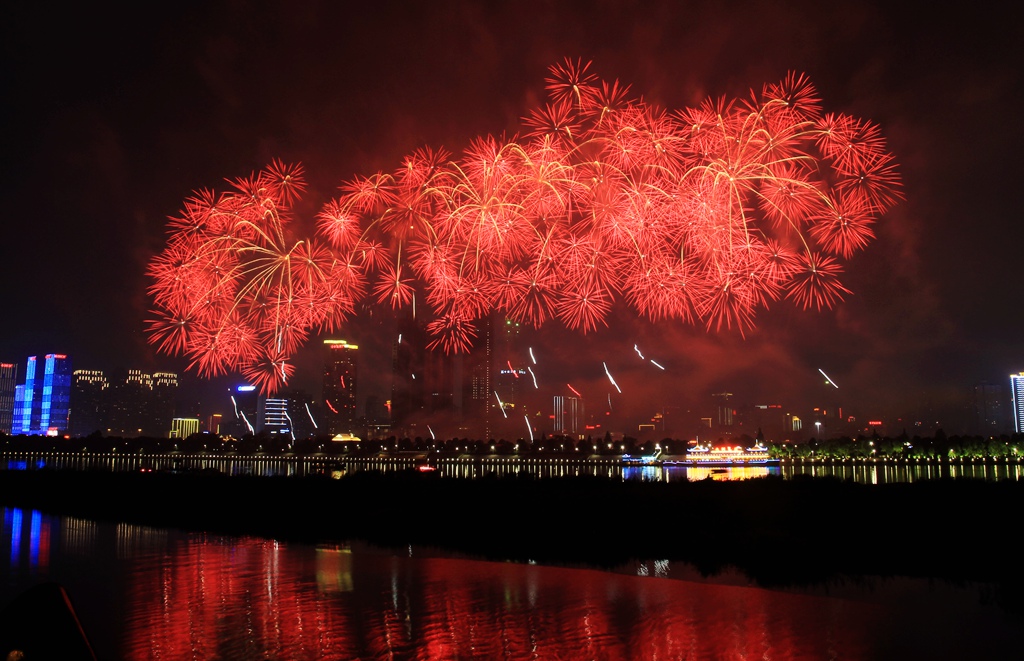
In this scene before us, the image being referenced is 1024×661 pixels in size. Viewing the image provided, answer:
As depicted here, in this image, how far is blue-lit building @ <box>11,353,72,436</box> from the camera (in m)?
184

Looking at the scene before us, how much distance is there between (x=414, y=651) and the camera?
770cm

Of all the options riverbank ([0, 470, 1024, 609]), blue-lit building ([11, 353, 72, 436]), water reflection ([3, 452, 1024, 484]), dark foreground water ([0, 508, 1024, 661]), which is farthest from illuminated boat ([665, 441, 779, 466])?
blue-lit building ([11, 353, 72, 436])

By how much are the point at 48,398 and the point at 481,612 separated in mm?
209192

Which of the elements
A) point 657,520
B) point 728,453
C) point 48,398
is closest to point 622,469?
point 657,520

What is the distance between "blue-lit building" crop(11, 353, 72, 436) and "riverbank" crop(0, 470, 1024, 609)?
187m

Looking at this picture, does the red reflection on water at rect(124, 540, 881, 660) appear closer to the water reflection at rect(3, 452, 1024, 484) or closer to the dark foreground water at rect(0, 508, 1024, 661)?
the dark foreground water at rect(0, 508, 1024, 661)

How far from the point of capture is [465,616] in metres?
9.23

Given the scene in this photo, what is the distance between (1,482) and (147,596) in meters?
30.0

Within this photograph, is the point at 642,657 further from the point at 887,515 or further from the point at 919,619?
the point at 887,515

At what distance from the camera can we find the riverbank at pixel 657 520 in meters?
12.6

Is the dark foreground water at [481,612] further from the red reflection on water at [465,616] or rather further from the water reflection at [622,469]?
the water reflection at [622,469]

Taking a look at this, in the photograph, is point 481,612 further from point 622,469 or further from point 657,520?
point 622,469

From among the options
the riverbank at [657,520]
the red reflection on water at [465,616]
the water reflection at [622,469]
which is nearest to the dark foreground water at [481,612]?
the red reflection on water at [465,616]

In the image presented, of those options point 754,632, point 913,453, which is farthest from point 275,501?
point 913,453
